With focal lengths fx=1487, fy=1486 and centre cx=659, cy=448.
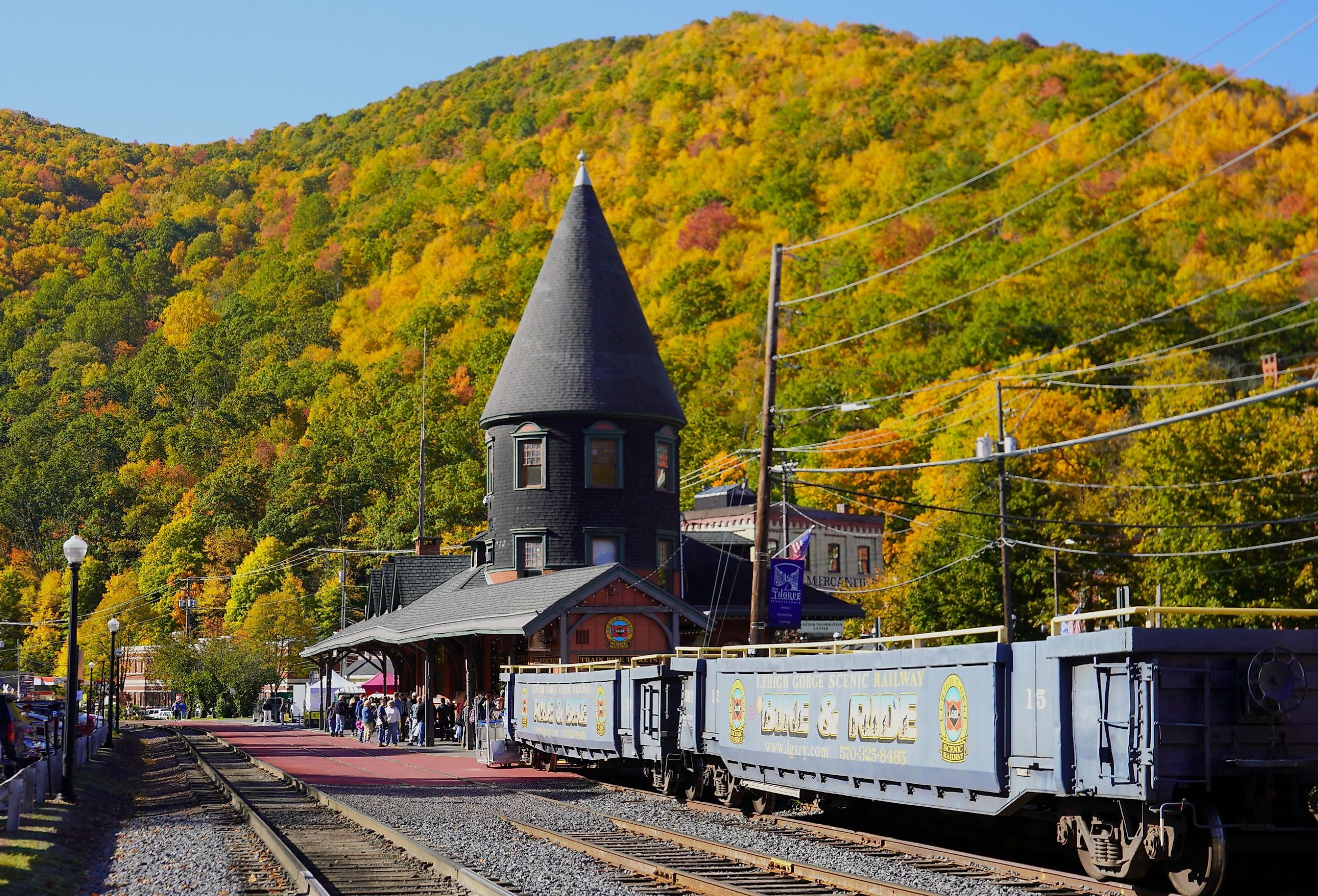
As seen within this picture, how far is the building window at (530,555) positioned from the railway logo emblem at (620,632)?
6.32m

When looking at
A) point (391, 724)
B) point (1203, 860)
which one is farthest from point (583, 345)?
point (1203, 860)

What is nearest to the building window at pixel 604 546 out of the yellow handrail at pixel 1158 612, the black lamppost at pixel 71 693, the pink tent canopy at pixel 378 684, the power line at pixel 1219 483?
the power line at pixel 1219 483

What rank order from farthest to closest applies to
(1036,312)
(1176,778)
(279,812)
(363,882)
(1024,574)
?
(1036,312), (1024,574), (279,812), (363,882), (1176,778)

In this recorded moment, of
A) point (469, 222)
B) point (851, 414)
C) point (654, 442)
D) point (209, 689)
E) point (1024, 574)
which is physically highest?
point (469, 222)

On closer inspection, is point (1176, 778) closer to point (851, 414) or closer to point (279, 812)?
point (279, 812)

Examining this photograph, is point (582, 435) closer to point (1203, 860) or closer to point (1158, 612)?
point (1158, 612)

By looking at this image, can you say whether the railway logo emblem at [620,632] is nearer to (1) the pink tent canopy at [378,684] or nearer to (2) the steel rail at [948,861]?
(2) the steel rail at [948,861]

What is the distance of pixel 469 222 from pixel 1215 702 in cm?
14753

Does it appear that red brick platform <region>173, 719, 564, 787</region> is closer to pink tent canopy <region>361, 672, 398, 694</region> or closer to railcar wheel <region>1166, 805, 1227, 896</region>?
pink tent canopy <region>361, 672, 398, 694</region>

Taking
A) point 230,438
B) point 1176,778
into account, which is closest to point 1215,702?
point 1176,778

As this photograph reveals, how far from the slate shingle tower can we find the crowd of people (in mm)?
4651

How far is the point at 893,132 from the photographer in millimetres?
129625

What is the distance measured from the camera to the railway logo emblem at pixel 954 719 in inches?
586

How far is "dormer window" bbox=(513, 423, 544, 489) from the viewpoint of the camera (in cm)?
4400
